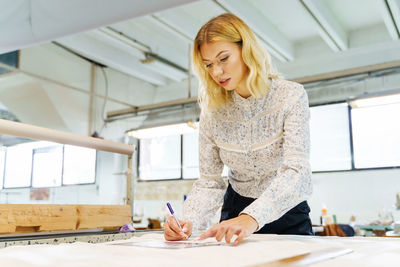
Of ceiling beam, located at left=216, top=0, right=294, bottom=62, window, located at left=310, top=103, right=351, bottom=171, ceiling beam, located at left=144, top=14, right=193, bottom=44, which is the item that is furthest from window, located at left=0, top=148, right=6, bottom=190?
window, located at left=310, top=103, right=351, bottom=171

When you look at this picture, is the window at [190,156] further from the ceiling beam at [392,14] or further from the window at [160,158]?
the ceiling beam at [392,14]

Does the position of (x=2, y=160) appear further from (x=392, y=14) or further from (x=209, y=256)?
(x=392, y=14)

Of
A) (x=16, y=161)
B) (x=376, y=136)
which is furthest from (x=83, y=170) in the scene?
(x=16, y=161)

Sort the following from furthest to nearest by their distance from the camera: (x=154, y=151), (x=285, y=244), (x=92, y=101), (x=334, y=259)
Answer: (x=154, y=151) < (x=92, y=101) < (x=285, y=244) < (x=334, y=259)

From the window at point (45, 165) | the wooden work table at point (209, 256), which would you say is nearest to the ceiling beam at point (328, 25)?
the window at point (45, 165)

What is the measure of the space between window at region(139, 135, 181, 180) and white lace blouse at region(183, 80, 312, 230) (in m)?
5.73

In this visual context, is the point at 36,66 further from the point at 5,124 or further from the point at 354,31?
the point at 5,124

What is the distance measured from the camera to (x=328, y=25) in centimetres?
452

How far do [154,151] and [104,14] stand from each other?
5.13 m

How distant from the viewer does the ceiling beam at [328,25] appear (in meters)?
4.12

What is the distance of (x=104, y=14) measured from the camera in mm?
2252

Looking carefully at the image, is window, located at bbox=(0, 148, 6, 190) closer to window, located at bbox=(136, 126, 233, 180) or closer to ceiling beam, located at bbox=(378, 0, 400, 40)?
ceiling beam, located at bbox=(378, 0, 400, 40)

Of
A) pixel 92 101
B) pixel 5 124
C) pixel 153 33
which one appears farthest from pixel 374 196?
pixel 5 124

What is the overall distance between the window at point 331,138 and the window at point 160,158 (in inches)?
94.0
